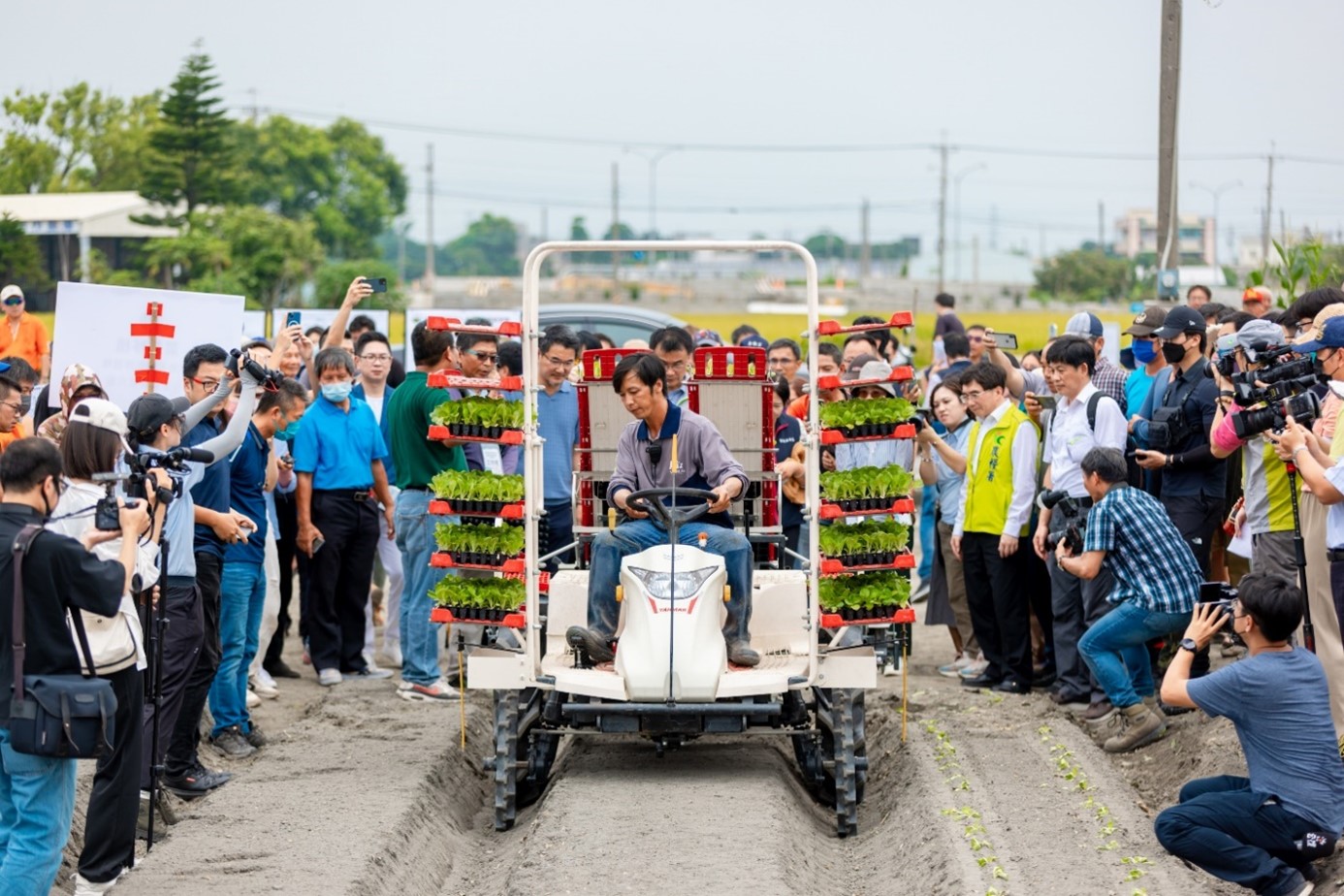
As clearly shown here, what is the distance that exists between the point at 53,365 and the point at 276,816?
3.20 meters

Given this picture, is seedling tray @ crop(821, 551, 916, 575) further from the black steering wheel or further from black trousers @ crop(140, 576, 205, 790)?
black trousers @ crop(140, 576, 205, 790)

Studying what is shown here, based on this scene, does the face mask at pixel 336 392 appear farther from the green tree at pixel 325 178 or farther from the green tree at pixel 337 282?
the green tree at pixel 325 178

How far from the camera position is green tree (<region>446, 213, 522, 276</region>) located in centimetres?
14475

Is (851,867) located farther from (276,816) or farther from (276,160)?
(276,160)

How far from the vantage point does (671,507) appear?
932 cm

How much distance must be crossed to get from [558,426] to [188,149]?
1637 inches

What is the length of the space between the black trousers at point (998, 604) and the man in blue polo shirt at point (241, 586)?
513 centimetres

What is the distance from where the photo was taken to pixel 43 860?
6637 mm

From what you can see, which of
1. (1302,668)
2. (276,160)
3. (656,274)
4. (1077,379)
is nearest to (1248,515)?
(1077,379)

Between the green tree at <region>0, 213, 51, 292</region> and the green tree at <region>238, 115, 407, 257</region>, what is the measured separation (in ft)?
98.2

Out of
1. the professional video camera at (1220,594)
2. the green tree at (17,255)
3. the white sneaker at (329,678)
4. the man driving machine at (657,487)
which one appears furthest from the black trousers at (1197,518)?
the green tree at (17,255)

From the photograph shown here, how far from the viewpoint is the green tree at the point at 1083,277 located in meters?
76.8

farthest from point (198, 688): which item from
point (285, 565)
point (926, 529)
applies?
point (926, 529)

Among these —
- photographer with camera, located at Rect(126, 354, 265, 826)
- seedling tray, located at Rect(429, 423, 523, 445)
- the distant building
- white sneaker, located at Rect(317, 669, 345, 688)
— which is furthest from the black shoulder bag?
the distant building
